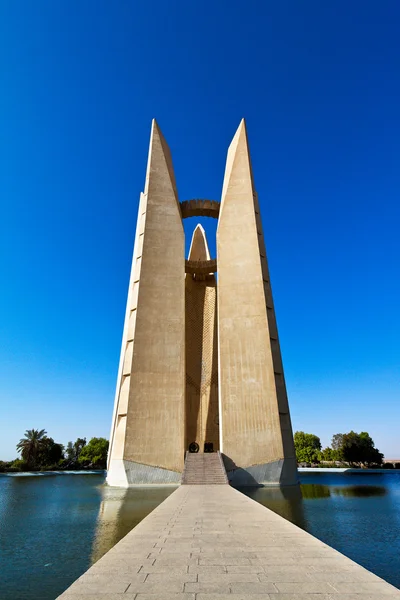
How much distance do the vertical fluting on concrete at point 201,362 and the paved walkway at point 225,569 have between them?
16416 mm

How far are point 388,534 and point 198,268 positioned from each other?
714 inches

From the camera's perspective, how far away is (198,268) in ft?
75.5

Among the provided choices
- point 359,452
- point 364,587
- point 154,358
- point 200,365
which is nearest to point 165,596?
point 364,587

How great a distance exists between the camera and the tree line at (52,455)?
3536 cm

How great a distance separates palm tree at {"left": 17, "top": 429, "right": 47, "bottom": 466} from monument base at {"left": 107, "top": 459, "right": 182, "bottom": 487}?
2676 centimetres

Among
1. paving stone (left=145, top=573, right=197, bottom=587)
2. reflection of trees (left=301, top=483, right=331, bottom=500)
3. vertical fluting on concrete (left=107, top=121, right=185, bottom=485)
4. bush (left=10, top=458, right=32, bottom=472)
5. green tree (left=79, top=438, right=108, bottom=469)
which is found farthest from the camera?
green tree (left=79, top=438, right=108, bottom=469)

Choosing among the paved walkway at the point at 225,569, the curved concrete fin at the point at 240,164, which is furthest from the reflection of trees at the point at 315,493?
the curved concrete fin at the point at 240,164

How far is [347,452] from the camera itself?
152 ft

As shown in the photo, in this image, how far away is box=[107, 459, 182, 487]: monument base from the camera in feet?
46.5

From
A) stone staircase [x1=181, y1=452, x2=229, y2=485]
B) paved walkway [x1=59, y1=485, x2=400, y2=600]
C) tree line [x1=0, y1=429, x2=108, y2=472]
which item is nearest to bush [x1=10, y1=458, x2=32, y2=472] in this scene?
tree line [x1=0, y1=429, x2=108, y2=472]

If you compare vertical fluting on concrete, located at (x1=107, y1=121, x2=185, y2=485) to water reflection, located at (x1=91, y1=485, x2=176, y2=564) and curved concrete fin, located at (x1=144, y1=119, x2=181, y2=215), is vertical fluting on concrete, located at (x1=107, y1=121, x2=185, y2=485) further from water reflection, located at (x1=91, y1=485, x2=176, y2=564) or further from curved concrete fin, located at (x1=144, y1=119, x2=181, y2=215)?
water reflection, located at (x1=91, y1=485, x2=176, y2=564)

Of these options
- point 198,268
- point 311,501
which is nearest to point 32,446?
point 198,268

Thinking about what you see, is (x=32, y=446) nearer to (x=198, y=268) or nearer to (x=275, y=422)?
(x=198, y=268)

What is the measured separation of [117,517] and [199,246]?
21.4 meters
